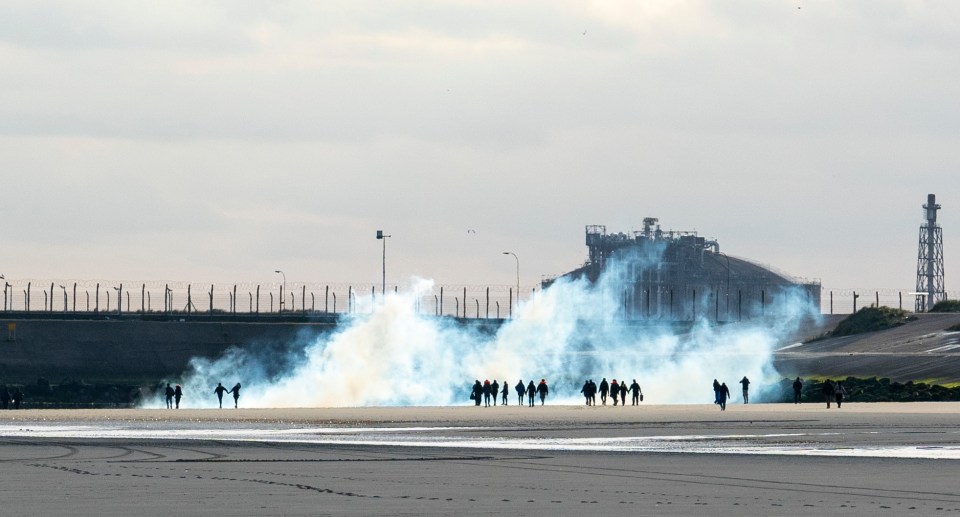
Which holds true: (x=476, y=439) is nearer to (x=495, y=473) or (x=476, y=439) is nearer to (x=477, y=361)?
(x=495, y=473)

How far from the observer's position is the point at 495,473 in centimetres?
3203

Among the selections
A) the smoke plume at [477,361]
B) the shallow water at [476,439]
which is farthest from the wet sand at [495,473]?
the smoke plume at [477,361]

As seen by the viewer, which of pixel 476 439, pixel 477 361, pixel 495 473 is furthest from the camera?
pixel 477 361

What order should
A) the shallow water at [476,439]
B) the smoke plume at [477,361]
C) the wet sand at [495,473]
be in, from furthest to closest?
the smoke plume at [477,361] < the shallow water at [476,439] < the wet sand at [495,473]

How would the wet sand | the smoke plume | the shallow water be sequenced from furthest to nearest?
the smoke plume
the shallow water
the wet sand

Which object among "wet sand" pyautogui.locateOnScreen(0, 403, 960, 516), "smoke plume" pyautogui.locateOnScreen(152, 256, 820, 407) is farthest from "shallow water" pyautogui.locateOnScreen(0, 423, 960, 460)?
"smoke plume" pyautogui.locateOnScreen(152, 256, 820, 407)

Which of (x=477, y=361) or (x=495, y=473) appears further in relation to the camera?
(x=477, y=361)

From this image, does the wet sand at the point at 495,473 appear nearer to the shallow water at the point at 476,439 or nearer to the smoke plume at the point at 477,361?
the shallow water at the point at 476,439

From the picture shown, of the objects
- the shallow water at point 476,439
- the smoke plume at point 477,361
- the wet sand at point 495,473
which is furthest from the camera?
the smoke plume at point 477,361

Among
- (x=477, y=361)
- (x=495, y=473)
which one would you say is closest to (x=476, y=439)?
(x=495, y=473)

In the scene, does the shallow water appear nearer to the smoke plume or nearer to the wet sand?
the wet sand

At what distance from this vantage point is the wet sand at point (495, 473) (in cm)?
2547

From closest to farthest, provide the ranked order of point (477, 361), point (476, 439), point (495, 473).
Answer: point (495, 473) < point (476, 439) < point (477, 361)

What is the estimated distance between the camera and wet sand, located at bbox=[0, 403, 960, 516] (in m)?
25.5
